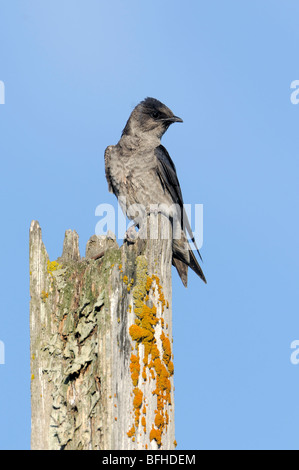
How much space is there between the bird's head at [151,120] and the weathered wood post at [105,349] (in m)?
4.23

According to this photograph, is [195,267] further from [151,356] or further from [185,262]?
[151,356]

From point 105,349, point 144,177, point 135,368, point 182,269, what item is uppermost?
point 144,177

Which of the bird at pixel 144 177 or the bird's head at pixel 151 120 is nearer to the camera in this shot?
the bird at pixel 144 177

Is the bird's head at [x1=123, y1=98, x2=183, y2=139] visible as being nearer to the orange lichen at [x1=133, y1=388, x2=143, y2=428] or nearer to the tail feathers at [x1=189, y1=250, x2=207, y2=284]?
the tail feathers at [x1=189, y1=250, x2=207, y2=284]

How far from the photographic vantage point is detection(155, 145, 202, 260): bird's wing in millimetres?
8102

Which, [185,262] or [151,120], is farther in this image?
[151,120]

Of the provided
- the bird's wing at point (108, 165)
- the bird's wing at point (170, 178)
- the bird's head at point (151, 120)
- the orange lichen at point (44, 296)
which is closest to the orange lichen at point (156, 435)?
the orange lichen at point (44, 296)

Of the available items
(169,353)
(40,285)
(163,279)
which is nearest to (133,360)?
(169,353)

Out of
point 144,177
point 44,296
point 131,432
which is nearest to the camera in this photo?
point 131,432

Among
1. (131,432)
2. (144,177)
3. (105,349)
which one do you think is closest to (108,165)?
(144,177)

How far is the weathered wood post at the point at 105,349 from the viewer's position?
4074 mm

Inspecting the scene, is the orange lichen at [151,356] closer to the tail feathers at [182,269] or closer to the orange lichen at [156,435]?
the orange lichen at [156,435]

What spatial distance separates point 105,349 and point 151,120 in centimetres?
530

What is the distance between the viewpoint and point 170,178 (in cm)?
814
